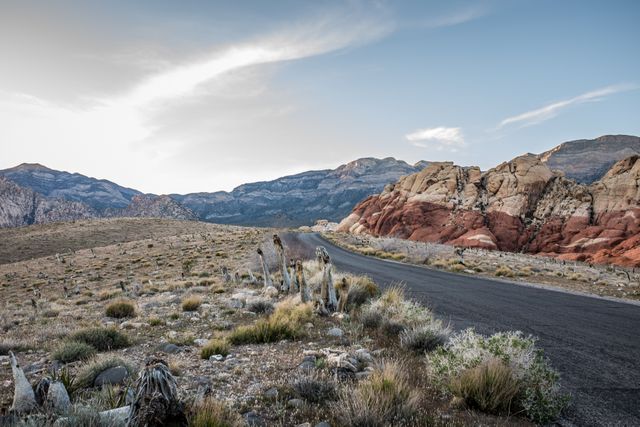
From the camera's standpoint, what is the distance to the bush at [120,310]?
37.2 ft

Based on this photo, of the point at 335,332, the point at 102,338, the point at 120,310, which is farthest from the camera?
the point at 120,310

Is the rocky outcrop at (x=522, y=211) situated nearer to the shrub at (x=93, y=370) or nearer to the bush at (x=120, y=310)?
the bush at (x=120, y=310)

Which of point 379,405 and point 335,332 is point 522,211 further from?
point 379,405

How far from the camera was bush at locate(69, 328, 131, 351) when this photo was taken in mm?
7389

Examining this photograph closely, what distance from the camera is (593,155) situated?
182m

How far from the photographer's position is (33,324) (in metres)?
10.7

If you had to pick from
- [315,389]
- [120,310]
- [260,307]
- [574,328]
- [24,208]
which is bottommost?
[120,310]

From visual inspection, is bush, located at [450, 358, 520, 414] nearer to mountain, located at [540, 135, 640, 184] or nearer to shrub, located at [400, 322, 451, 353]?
shrub, located at [400, 322, 451, 353]

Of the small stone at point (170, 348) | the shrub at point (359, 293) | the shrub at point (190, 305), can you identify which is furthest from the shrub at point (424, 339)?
the shrub at point (190, 305)

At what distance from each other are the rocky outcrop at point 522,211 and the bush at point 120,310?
44.1 meters

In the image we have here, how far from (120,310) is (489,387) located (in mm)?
11371

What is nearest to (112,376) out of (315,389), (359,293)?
(315,389)

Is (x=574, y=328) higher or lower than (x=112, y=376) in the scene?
lower

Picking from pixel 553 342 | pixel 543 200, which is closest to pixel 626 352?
pixel 553 342
